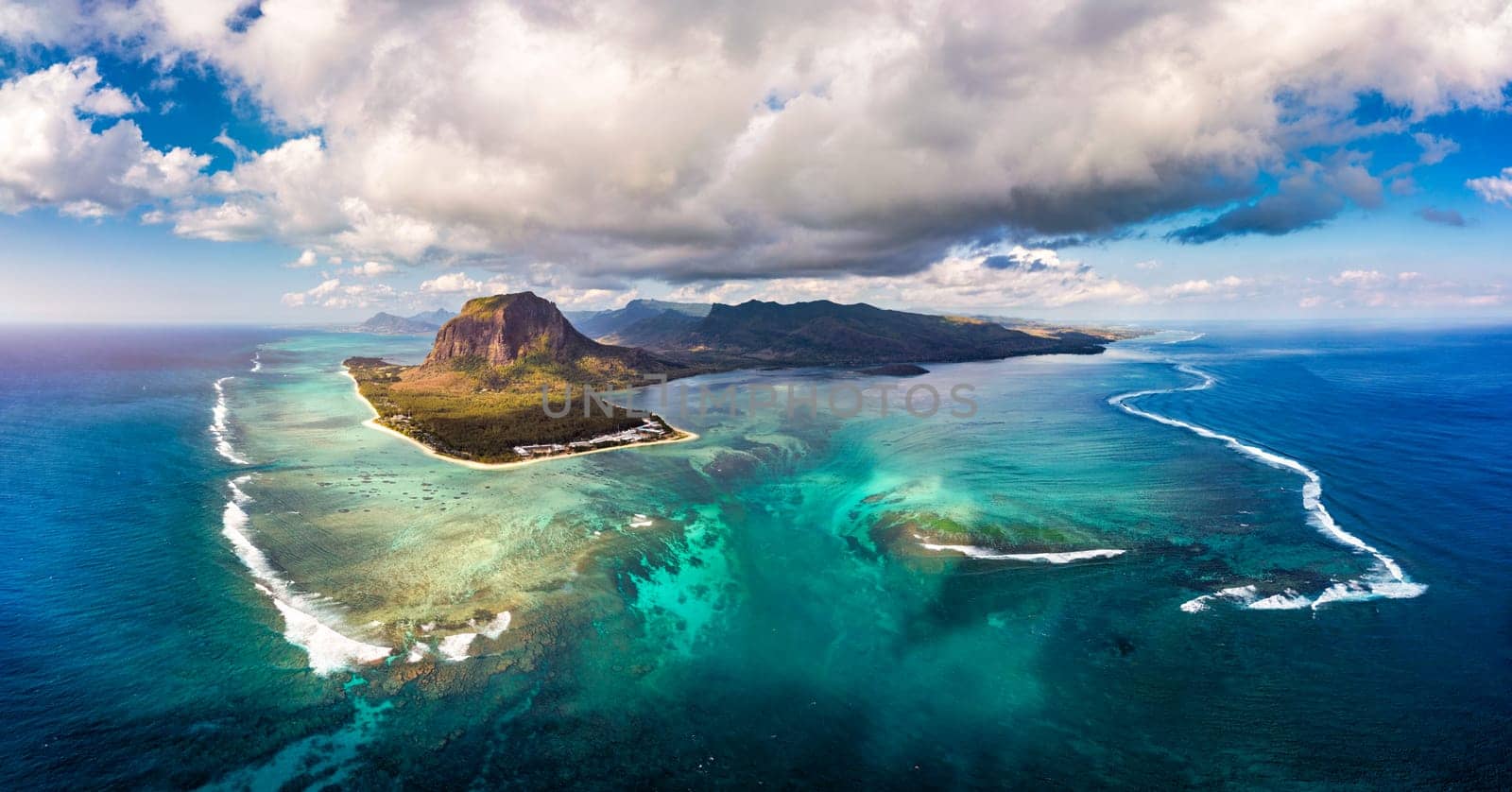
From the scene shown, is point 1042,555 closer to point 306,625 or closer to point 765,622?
point 765,622

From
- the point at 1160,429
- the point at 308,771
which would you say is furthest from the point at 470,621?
the point at 1160,429

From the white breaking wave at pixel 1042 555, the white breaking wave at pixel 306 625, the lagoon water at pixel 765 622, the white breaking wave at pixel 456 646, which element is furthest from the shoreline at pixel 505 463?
the white breaking wave at pixel 1042 555

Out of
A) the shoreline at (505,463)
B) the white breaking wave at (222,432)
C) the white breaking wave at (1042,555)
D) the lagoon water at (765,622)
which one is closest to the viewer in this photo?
the lagoon water at (765,622)

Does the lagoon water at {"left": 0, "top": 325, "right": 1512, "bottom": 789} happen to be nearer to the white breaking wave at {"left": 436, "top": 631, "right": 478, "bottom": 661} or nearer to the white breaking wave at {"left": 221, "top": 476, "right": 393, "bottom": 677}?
the white breaking wave at {"left": 436, "top": 631, "right": 478, "bottom": 661}

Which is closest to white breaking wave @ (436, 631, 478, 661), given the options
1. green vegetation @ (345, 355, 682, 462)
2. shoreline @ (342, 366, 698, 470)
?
shoreline @ (342, 366, 698, 470)

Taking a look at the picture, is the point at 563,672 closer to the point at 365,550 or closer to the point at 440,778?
the point at 440,778

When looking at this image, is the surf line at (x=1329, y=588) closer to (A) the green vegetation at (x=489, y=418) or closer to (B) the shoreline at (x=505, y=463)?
(B) the shoreline at (x=505, y=463)

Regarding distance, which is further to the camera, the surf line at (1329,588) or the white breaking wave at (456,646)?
the surf line at (1329,588)
